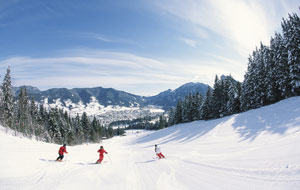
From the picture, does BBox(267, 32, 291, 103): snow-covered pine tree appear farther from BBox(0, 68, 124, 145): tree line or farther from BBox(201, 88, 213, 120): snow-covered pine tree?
BBox(0, 68, 124, 145): tree line

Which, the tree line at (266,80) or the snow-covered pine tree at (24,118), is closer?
the tree line at (266,80)

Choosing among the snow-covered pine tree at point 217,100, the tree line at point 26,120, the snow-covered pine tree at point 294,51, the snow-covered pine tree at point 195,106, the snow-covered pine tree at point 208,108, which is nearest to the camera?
the snow-covered pine tree at point 294,51

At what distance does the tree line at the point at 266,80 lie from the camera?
91.4 feet

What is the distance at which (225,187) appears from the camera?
20.9 ft

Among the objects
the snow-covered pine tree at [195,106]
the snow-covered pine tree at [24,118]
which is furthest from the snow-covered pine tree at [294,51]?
the snow-covered pine tree at [24,118]

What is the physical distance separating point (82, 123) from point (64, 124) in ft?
43.6

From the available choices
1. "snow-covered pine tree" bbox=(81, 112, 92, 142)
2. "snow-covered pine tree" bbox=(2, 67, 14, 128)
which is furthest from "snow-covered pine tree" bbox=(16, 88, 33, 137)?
"snow-covered pine tree" bbox=(81, 112, 92, 142)

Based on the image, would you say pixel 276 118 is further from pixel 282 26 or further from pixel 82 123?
pixel 82 123

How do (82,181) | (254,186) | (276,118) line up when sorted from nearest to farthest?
1. (254,186)
2. (82,181)
3. (276,118)

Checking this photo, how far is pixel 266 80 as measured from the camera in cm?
3381

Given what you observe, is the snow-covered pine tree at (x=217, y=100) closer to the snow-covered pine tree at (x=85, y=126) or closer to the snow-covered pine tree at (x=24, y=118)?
the snow-covered pine tree at (x=24, y=118)

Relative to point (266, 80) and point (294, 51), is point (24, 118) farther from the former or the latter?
point (294, 51)

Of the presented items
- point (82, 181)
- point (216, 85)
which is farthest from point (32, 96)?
point (216, 85)

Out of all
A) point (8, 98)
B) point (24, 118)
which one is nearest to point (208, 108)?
point (24, 118)
